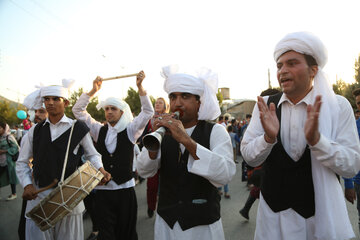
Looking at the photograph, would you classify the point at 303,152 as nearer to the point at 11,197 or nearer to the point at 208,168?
the point at 208,168

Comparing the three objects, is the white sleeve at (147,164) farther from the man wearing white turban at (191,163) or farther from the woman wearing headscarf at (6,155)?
the woman wearing headscarf at (6,155)

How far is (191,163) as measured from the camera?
2.02 m

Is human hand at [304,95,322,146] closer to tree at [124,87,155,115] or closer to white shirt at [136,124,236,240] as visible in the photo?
white shirt at [136,124,236,240]

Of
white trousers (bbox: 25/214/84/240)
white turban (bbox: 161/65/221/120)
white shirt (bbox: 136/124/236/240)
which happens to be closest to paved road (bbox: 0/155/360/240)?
white trousers (bbox: 25/214/84/240)

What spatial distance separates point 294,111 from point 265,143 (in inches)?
15.7

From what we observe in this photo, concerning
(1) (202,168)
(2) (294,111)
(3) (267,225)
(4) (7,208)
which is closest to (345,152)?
(2) (294,111)

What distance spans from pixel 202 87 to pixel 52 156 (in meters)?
1.96

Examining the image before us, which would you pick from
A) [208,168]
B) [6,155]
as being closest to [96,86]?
[208,168]

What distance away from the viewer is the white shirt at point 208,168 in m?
1.92

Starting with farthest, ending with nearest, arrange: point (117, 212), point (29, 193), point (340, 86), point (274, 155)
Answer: point (340, 86) < point (117, 212) < point (29, 193) < point (274, 155)

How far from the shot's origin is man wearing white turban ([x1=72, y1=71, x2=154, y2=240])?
3.57 metres

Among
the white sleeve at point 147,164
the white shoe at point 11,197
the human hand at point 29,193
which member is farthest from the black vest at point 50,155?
the white shoe at point 11,197

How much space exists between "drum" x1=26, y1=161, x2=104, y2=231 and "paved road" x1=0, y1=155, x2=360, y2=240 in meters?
2.13

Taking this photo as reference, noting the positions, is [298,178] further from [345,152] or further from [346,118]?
[346,118]
